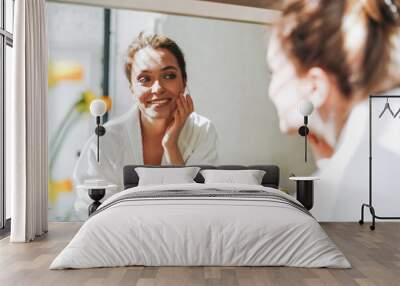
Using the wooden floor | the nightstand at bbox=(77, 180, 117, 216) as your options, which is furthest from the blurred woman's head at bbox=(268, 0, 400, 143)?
the wooden floor

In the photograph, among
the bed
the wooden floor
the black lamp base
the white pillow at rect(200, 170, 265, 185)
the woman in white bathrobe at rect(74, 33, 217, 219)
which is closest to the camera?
the wooden floor

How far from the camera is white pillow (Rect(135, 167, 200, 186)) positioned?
7.01 m

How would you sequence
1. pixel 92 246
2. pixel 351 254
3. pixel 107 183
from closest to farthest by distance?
Result: pixel 92 246
pixel 351 254
pixel 107 183

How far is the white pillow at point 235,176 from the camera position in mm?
7004

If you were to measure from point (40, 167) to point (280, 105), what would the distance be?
3.12 metres

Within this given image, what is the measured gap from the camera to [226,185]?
6066 mm

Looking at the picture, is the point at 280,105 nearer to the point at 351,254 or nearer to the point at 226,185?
the point at 226,185

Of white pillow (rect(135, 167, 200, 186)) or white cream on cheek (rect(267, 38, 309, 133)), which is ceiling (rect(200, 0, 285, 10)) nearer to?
white cream on cheek (rect(267, 38, 309, 133))

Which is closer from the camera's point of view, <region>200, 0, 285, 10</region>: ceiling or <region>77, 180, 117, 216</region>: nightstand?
<region>77, 180, 117, 216</region>: nightstand

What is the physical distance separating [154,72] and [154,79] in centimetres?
9

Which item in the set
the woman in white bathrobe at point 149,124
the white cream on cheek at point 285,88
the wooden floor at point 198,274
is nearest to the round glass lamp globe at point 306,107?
the white cream on cheek at point 285,88

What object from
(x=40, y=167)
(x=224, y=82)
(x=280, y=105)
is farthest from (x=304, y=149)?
(x=40, y=167)

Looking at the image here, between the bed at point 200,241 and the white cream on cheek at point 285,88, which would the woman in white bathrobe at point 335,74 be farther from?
the bed at point 200,241

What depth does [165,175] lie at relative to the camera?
7.06 metres
